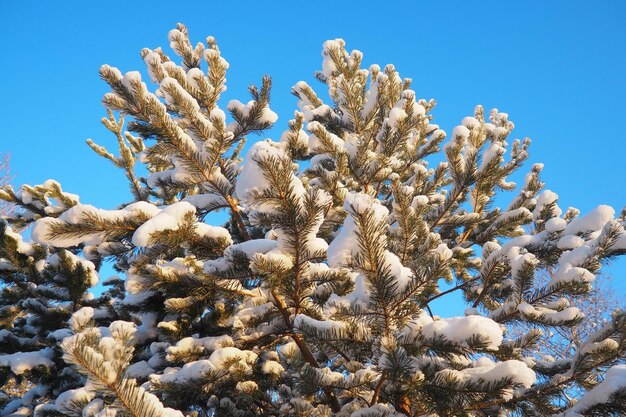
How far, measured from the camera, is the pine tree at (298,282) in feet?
6.94

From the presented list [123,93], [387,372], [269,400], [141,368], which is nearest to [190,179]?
[123,93]

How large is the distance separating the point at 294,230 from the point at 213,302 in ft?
5.46

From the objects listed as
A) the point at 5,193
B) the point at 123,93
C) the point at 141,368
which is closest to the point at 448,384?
the point at 141,368

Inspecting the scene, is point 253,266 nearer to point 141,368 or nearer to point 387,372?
point 387,372

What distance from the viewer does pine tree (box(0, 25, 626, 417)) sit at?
2.12 metres

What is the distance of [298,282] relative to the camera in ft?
8.97

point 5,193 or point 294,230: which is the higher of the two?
point 5,193

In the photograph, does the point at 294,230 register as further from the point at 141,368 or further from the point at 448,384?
the point at 141,368

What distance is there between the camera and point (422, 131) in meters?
5.60

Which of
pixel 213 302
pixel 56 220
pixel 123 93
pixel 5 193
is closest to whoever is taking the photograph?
pixel 56 220

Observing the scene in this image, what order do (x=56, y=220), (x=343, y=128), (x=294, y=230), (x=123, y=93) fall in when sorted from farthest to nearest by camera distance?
(x=343, y=128) → (x=123, y=93) → (x=56, y=220) → (x=294, y=230)

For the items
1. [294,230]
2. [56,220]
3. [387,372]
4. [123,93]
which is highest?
[123,93]

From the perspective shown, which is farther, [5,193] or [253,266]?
[5,193]

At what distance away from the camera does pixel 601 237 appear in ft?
9.41
